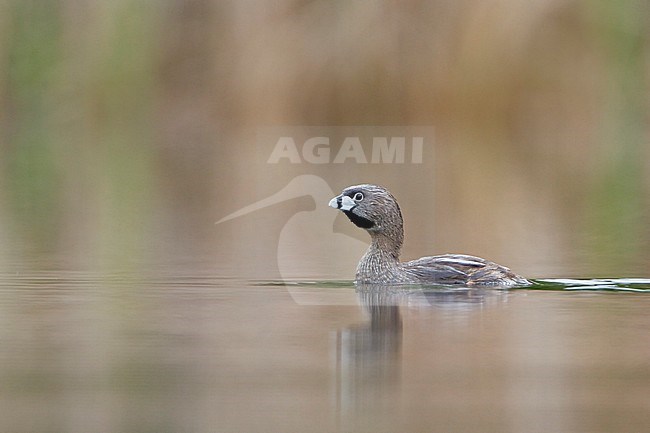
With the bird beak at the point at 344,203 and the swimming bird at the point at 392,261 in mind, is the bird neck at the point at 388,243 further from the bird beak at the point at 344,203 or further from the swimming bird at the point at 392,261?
the bird beak at the point at 344,203

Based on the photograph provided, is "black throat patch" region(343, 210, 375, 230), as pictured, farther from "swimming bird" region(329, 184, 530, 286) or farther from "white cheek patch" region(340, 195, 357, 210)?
"white cheek patch" region(340, 195, 357, 210)

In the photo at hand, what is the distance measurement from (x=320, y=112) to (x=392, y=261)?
622 centimetres

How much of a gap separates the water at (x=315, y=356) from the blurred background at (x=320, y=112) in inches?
74.0

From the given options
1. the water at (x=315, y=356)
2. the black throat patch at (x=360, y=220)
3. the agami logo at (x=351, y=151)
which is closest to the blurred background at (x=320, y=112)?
the agami logo at (x=351, y=151)

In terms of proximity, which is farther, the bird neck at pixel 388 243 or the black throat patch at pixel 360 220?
the black throat patch at pixel 360 220

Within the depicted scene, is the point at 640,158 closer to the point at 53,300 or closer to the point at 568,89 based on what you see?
the point at 568,89

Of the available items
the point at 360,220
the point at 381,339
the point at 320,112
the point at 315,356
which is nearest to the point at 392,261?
the point at 360,220

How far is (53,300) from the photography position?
7301mm

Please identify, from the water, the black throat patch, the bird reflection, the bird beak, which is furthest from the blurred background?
the water

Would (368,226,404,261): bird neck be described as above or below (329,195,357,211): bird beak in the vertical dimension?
below

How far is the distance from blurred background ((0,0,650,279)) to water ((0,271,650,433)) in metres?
1.88

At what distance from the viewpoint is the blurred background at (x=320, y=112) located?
10695 millimetres

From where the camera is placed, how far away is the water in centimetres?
467

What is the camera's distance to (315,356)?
575 cm
